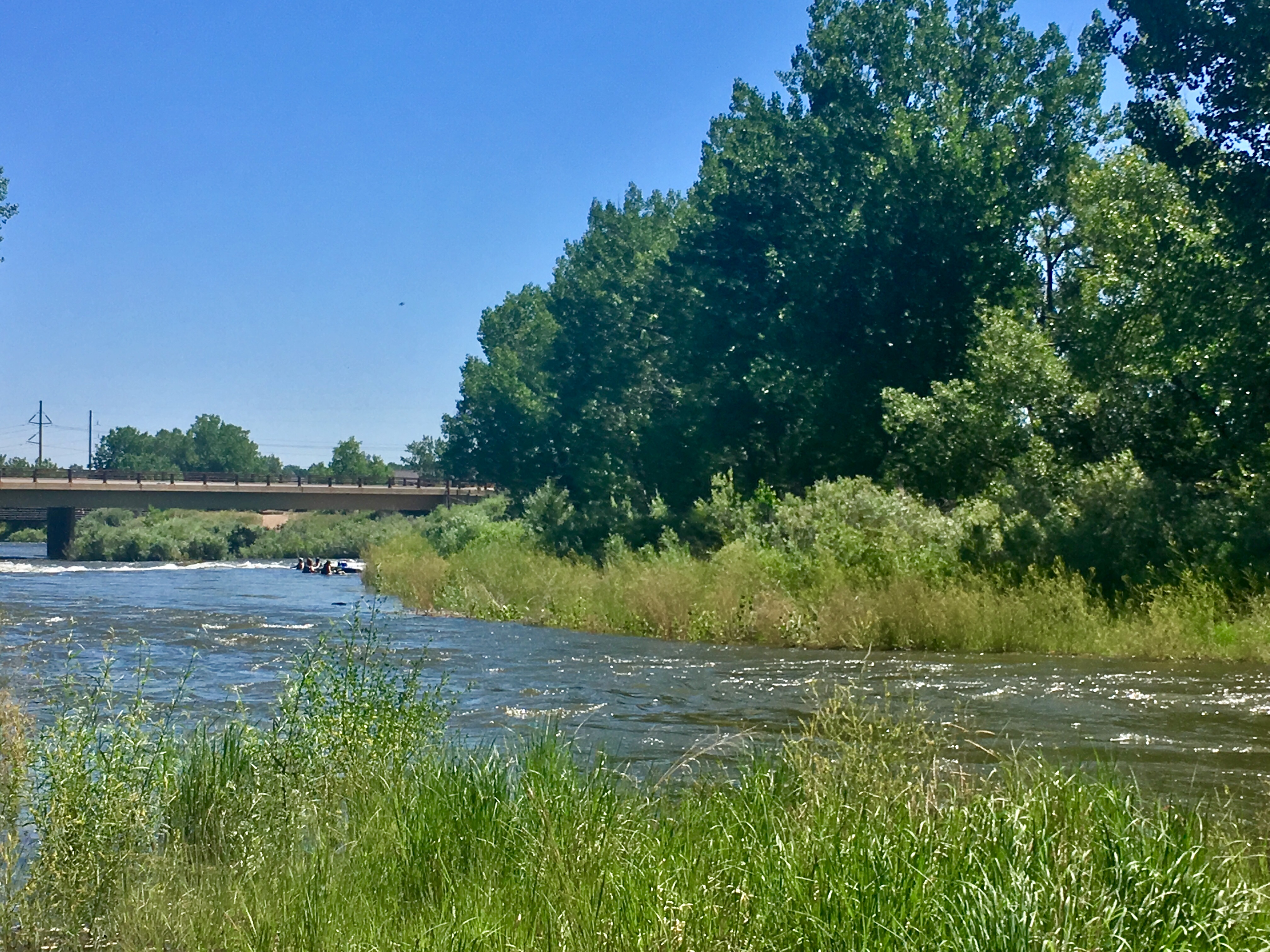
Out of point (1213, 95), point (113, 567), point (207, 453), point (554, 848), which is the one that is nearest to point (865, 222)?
point (1213, 95)

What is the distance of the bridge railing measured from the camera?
250 feet

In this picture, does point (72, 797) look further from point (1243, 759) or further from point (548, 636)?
point (548, 636)

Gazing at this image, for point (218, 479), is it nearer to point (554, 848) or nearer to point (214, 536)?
point (214, 536)

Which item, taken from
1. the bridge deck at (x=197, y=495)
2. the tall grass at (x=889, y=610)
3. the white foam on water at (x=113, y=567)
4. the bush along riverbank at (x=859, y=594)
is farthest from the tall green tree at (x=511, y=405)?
the tall grass at (x=889, y=610)

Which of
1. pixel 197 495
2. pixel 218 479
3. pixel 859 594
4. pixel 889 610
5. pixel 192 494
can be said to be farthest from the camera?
pixel 218 479

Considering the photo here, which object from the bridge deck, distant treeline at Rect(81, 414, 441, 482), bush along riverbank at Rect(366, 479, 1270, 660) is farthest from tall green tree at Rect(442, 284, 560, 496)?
distant treeline at Rect(81, 414, 441, 482)

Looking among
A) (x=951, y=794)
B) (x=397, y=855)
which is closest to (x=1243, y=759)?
(x=951, y=794)

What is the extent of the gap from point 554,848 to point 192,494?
74660mm

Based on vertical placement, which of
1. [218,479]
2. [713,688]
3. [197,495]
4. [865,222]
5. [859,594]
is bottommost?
[713,688]

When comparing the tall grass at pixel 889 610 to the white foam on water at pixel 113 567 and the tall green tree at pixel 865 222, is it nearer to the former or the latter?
the tall green tree at pixel 865 222

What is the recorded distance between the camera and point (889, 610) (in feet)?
70.1

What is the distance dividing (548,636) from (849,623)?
643cm

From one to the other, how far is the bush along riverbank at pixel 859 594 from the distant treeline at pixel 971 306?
848mm

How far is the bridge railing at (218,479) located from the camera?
76125mm
